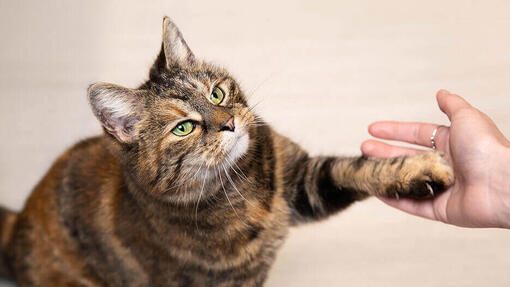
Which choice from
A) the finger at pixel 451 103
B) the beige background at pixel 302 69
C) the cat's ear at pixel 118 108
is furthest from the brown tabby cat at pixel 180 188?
the beige background at pixel 302 69

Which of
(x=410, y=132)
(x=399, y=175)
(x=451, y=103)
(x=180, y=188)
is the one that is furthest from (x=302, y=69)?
(x=180, y=188)

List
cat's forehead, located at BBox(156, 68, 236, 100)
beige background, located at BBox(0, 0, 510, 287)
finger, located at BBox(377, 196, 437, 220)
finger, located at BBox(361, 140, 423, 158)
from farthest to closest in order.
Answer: beige background, located at BBox(0, 0, 510, 287), finger, located at BBox(361, 140, 423, 158), finger, located at BBox(377, 196, 437, 220), cat's forehead, located at BBox(156, 68, 236, 100)

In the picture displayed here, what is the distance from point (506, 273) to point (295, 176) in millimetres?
966

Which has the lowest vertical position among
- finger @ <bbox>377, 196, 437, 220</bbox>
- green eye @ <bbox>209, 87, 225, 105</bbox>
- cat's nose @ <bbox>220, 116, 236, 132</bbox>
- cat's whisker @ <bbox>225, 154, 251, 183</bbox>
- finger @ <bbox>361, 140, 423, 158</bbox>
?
finger @ <bbox>377, 196, 437, 220</bbox>

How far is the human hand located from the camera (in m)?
1.42

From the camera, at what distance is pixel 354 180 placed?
5.19 ft

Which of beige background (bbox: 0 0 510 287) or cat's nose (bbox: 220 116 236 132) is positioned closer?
cat's nose (bbox: 220 116 236 132)

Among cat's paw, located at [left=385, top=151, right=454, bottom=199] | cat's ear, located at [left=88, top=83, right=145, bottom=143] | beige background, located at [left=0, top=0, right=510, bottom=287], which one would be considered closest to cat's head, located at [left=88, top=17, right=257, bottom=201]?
cat's ear, located at [left=88, top=83, right=145, bottom=143]

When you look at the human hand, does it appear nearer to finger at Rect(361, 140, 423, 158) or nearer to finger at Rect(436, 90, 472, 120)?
finger at Rect(436, 90, 472, 120)

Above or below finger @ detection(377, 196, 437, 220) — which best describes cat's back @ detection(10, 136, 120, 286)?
above

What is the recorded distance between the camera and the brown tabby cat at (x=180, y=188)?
147cm

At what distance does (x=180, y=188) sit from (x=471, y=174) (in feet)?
2.88

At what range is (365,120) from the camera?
2408 millimetres

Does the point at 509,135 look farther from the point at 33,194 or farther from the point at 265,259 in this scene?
the point at 33,194
